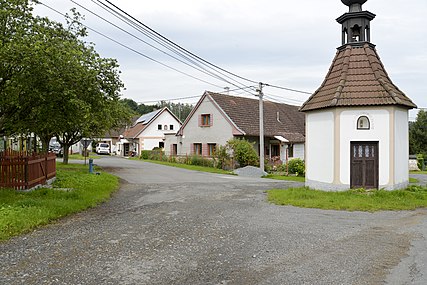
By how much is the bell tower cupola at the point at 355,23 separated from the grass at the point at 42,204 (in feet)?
39.4

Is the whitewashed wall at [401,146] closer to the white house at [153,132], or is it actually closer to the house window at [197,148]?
the house window at [197,148]

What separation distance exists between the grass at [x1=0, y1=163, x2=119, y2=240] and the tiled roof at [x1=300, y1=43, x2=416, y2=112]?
9.30 meters

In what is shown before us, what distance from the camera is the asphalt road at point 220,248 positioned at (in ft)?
19.7

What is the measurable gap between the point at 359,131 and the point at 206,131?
71.7ft

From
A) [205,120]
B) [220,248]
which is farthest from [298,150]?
[220,248]

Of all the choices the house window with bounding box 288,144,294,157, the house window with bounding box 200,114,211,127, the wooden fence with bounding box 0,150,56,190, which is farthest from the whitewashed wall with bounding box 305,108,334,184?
the house window with bounding box 288,144,294,157

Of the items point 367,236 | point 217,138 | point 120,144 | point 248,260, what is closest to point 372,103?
point 367,236

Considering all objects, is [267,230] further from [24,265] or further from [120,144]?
[120,144]

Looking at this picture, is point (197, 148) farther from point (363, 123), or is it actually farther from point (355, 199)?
point (355, 199)

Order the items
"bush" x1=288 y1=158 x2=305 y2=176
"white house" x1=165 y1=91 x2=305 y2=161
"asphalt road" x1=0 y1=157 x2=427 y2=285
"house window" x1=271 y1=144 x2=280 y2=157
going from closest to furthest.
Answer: "asphalt road" x1=0 y1=157 x2=427 y2=285, "bush" x1=288 y1=158 x2=305 y2=176, "white house" x1=165 y1=91 x2=305 y2=161, "house window" x1=271 y1=144 x2=280 y2=157

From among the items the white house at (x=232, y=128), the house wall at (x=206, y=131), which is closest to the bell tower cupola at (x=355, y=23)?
the white house at (x=232, y=128)

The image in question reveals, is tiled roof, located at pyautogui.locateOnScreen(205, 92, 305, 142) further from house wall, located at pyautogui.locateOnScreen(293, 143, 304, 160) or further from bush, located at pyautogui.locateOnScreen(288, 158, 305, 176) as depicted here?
bush, located at pyautogui.locateOnScreen(288, 158, 305, 176)

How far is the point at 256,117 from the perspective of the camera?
36281mm

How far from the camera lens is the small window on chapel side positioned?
15242 mm
